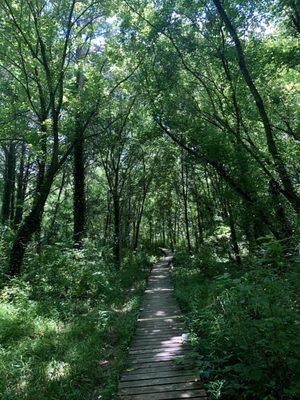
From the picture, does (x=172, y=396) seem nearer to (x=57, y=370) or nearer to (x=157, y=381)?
(x=157, y=381)

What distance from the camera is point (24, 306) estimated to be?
27.5ft

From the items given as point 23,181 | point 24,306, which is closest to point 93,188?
point 23,181

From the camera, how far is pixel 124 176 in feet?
71.5

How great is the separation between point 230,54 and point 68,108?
6.33 m

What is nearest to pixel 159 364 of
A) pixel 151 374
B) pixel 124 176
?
pixel 151 374

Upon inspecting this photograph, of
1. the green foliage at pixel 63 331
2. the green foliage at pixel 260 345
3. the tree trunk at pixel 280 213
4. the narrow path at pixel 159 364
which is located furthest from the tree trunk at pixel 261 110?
the green foliage at pixel 63 331

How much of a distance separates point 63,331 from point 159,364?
8.29 ft

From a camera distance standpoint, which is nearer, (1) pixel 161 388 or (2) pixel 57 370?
(1) pixel 161 388

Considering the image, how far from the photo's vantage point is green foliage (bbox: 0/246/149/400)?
5223 mm

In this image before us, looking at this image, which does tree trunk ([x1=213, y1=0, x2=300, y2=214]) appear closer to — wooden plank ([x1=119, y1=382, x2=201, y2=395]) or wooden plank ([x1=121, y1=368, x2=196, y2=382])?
wooden plank ([x1=121, y1=368, x2=196, y2=382])

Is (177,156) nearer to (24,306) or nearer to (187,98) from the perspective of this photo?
(187,98)

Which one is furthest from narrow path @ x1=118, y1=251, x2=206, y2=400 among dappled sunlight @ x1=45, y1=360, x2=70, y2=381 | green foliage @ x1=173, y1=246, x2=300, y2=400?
dappled sunlight @ x1=45, y1=360, x2=70, y2=381

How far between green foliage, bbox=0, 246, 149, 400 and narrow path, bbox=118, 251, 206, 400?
23 centimetres

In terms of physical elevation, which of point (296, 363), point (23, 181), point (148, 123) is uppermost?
point (148, 123)
